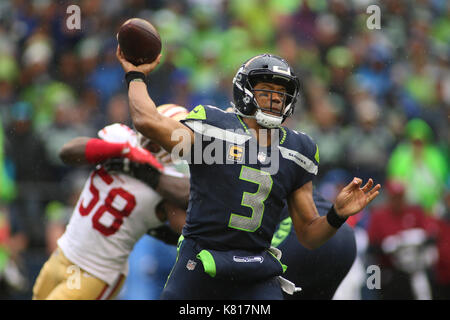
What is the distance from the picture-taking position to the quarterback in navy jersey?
4.21 metres

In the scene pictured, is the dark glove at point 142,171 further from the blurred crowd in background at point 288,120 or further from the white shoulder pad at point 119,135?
the blurred crowd in background at point 288,120

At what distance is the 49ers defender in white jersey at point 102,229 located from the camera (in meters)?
5.52

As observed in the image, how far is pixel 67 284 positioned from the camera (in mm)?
5570

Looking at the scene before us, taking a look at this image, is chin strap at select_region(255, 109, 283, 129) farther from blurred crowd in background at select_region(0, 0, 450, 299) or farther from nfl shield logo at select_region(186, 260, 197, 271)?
blurred crowd in background at select_region(0, 0, 450, 299)

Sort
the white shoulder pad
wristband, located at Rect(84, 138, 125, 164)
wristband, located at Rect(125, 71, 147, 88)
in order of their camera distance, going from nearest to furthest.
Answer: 1. wristband, located at Rect(125, 71, 147, 88)
2. wristband, located at Rect(84, 138, 125, 164)
3. the white shoulder pad

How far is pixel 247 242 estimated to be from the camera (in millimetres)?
4289

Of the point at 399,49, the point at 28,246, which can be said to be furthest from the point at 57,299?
the point at 399,49

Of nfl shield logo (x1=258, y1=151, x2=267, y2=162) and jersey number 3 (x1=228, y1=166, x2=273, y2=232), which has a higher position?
nfl shield logo (x1=258, y1=151, x2=267, y2=162)

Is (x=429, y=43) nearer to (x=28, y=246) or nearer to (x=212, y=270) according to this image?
(x=28, y=246)

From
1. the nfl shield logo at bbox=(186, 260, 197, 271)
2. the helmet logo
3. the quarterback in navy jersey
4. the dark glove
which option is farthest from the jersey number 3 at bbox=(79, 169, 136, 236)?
the helmet logo

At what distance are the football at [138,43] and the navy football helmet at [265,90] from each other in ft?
1.77

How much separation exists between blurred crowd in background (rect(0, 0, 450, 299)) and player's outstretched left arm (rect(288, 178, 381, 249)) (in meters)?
3.40

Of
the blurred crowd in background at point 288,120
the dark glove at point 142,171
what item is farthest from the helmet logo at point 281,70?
Answer: the blurred crowd in background at point 288,120

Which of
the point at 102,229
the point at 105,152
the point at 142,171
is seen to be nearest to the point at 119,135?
the point at 105,152
